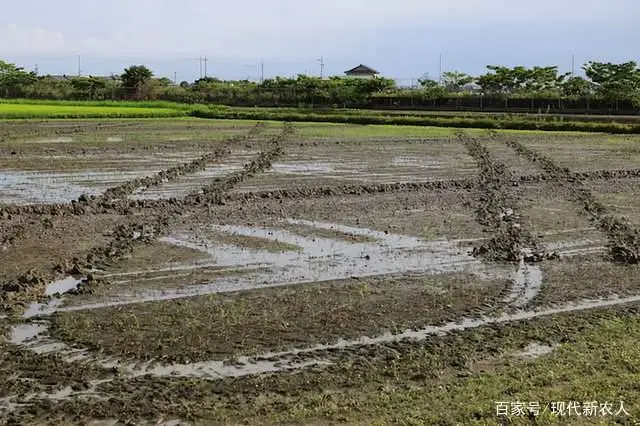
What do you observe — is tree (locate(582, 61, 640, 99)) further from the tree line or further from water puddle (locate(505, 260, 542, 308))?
water puddle (locate(505, 260, 542, 308))

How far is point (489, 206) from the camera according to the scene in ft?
48.3

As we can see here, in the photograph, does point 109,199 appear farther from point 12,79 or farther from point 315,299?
point 12,79

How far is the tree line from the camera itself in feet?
178

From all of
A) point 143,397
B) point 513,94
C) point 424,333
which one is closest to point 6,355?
point 143,397

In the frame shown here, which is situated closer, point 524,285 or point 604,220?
point 524,285

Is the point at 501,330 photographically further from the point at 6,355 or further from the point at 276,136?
the point at 276,136

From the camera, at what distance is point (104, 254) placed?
9.98 metres

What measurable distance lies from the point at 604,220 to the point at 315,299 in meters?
7.39

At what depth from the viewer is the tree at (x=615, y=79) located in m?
48.0

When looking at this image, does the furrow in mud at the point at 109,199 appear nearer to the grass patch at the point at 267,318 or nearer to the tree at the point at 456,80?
the grass patch at the point at 267,318

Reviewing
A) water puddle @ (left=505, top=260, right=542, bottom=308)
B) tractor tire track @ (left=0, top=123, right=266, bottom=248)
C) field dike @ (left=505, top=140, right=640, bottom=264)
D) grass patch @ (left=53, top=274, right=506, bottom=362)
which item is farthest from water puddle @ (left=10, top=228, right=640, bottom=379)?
tractor tire track @ (left=0, top=123, right=266, bottom=248)

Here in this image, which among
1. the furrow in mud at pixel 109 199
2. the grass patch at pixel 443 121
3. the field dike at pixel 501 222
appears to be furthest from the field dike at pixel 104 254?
the grass patch at pixel 443 121

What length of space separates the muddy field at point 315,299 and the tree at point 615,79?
32104 millimetres

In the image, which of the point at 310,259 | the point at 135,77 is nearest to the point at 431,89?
the point at 135,77
